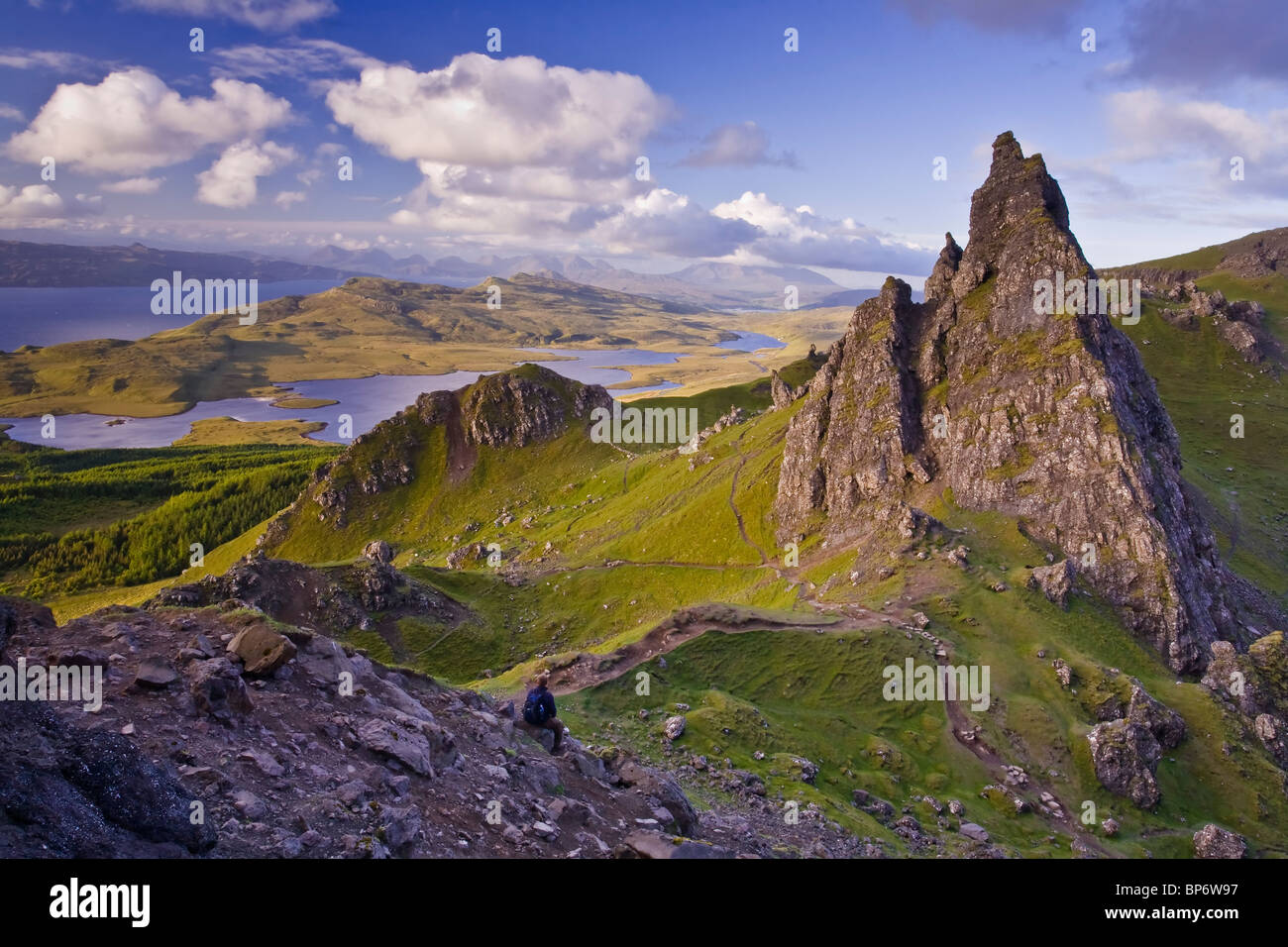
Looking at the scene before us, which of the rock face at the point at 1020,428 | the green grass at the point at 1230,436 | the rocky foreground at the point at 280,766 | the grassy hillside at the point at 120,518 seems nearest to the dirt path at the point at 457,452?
the grassy hillside at the point at 120,518

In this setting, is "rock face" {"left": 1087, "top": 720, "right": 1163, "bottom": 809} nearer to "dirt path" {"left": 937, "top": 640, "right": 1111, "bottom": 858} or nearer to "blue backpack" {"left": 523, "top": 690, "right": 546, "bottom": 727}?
"dirt path" {"left": 937, "top": 640, "right": 1111, "bottom": 858}

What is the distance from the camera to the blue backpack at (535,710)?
25375mm

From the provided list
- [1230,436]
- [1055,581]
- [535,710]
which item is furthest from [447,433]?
[1230,436]

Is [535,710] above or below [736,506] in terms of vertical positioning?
below

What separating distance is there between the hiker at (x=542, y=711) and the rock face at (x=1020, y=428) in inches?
2241

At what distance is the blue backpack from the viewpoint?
25375 mm

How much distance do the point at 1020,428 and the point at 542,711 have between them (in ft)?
221

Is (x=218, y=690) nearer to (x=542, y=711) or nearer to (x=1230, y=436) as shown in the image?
(x=542, y=711)

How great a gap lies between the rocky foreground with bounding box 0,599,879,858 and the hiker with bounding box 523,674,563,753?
0.60m

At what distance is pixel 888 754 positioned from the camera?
42.5 meters

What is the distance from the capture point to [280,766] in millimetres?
16422
